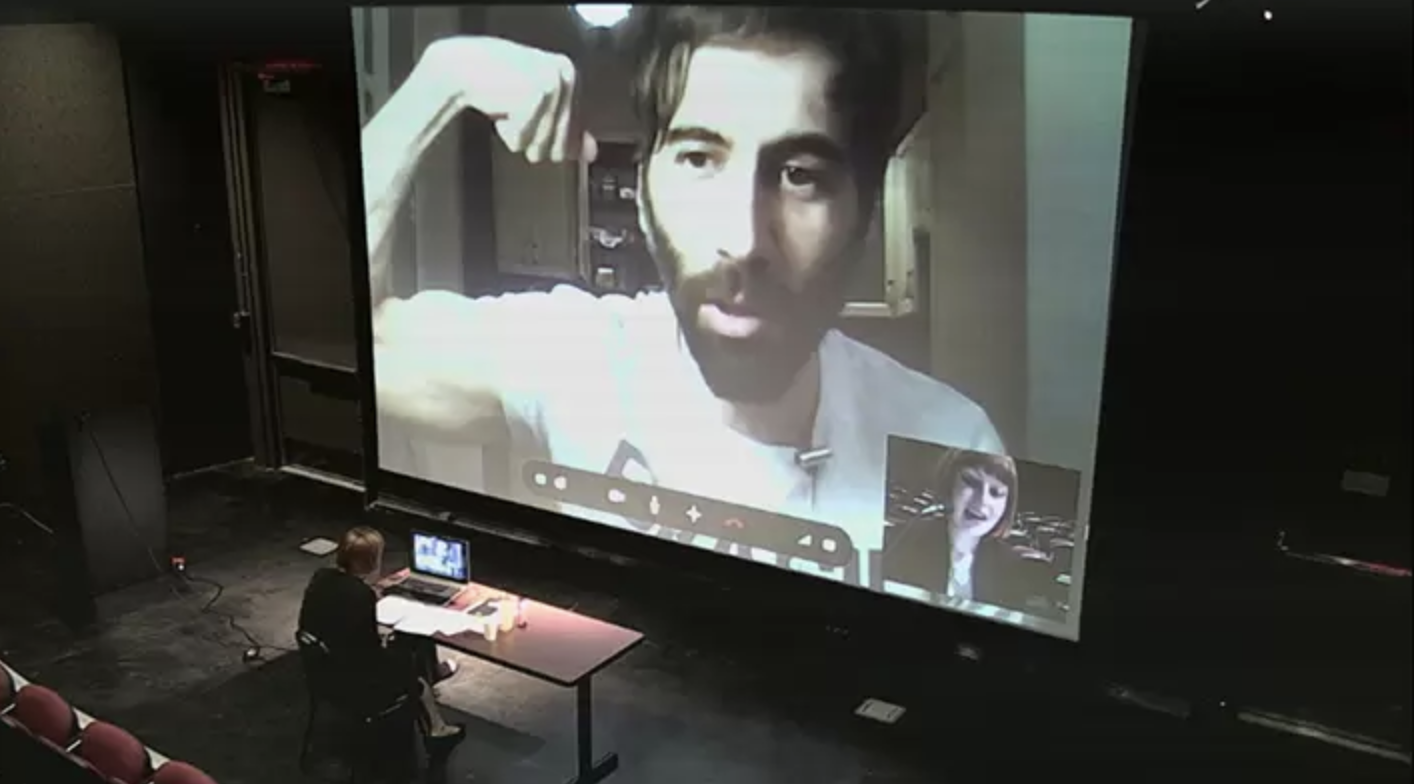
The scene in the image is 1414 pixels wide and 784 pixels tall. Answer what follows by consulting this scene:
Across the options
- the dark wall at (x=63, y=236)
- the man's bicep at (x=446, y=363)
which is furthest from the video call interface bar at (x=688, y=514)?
the dark wall at (x=63, y=236)

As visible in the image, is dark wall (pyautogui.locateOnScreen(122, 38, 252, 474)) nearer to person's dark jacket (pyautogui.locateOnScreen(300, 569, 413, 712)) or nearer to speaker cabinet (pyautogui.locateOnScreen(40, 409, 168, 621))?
speaker cabinet (pyautogui.locateOnScreen(40, 409, 168, 621))

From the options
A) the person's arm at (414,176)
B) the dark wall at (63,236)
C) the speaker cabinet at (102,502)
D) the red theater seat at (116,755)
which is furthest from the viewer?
the dark wall at (63,236)

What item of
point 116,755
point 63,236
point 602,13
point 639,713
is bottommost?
point 639,713

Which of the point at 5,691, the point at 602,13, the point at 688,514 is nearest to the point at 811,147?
the point at 602,13

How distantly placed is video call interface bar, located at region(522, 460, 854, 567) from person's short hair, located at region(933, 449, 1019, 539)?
1.60 feet

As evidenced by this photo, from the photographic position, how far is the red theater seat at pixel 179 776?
4.07m

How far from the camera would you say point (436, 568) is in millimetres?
5551

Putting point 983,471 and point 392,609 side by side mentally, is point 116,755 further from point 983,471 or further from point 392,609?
point 983,471

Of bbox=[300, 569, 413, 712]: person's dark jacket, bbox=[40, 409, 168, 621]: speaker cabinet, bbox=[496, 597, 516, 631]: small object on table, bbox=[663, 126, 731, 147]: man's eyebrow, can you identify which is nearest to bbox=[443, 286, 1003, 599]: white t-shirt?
bbox=[663, 126, 731, 147]: man's eyebrow

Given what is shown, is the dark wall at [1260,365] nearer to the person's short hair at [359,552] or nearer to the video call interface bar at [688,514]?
the video call interface bar at [688,514]

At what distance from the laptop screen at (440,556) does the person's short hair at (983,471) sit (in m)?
1.88

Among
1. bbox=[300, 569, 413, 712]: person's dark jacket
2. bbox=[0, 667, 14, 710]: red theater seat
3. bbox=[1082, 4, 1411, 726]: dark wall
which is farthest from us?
bbox=[300, 569, 413, 712]: person's dark jacket

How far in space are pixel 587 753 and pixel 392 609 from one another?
919 mm

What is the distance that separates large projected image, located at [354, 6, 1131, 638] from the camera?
15.0ft
